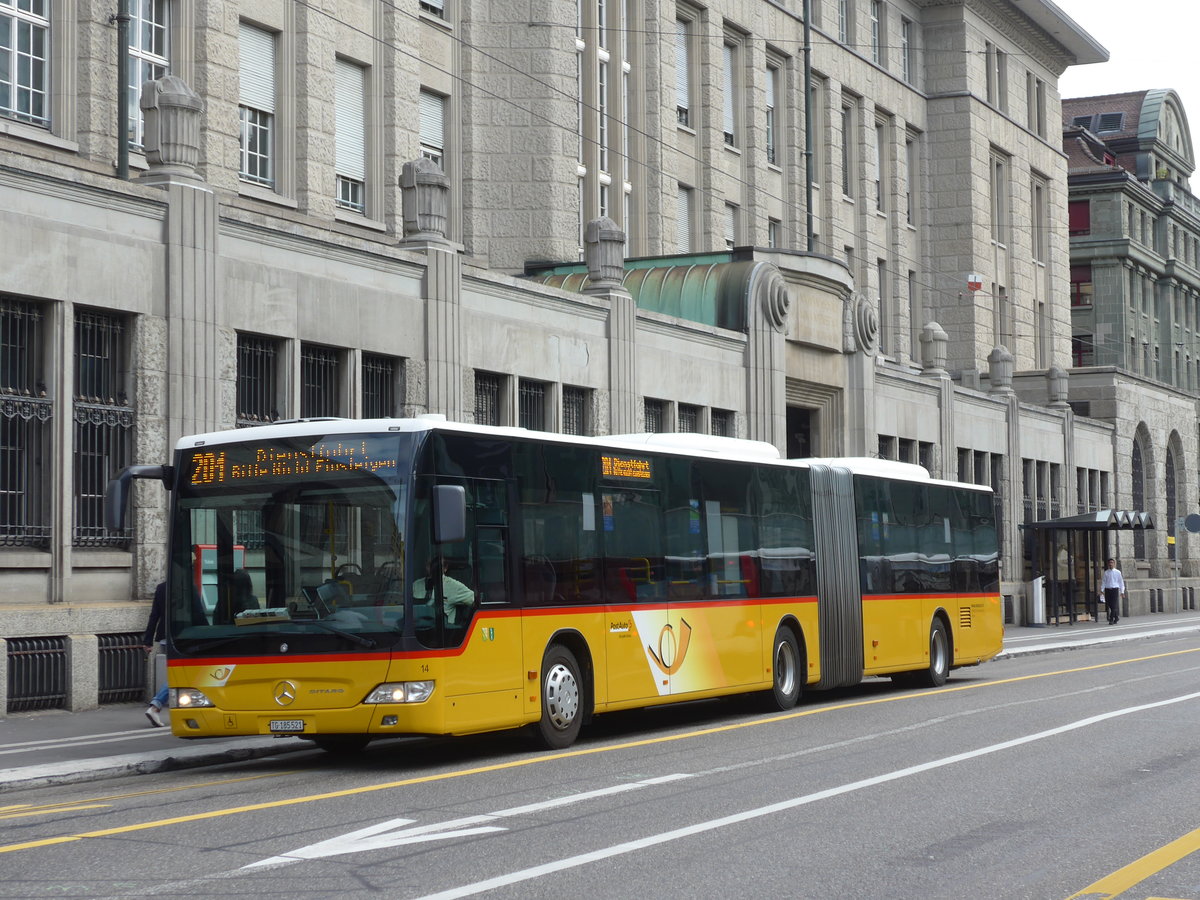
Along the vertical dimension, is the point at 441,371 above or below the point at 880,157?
below

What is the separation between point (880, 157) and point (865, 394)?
1667 centimetres

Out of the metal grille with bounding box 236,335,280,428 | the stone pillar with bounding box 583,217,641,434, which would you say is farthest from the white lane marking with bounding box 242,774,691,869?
the stone pillar with bounding box 583,217,641,434

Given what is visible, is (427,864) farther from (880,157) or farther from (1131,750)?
(880,157)

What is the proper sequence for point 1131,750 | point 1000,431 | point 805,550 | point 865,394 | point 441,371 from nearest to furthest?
point 1131,750 < point 805,550 < point 441,371 < point 865,394 < point 1000,431

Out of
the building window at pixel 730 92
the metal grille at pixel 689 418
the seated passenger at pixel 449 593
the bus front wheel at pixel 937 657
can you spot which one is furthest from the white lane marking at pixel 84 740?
the building window at pixel 730 92

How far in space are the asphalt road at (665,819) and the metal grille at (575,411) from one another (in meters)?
12.4

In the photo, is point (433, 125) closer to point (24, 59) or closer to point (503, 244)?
point (503, 244)

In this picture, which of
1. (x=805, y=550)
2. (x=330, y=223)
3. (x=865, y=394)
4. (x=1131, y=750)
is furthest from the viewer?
(x=865, y=394)

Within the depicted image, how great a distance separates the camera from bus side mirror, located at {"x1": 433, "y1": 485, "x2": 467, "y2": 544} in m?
13.4

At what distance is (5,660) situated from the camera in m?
17.8

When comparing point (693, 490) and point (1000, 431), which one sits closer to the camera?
point (693, 490)

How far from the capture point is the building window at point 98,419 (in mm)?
19641

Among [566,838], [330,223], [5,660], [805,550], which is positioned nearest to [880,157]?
[330,223]

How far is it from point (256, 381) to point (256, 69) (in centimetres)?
816
